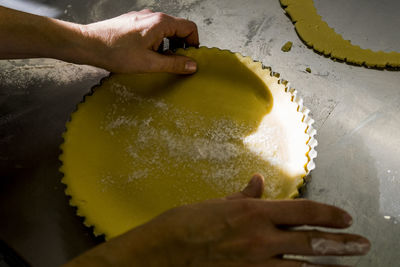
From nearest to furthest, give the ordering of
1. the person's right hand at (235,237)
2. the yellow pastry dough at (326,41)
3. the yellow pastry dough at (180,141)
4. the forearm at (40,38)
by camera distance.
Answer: the person's right hand at (235,237) < the yellow pastry dough at (180,141) < the forearm at (40,38) < the yellow pastry dough at (326,41)

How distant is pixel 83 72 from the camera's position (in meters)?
1.06

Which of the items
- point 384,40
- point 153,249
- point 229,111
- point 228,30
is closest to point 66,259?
point 153,249

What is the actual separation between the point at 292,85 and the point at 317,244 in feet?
1.88

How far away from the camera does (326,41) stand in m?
1.05

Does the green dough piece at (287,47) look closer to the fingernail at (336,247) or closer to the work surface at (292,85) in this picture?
the work surface at (292,85)

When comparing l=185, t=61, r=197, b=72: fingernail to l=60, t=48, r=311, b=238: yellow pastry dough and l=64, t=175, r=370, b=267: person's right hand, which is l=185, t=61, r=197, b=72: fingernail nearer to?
l=60, t=48, r=311, b=238: yellow pastry dough

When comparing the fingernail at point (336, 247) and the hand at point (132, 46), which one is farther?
the hand at point (132, 46)

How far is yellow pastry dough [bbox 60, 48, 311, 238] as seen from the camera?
0.71 metres

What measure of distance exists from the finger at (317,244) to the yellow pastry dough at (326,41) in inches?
25.9

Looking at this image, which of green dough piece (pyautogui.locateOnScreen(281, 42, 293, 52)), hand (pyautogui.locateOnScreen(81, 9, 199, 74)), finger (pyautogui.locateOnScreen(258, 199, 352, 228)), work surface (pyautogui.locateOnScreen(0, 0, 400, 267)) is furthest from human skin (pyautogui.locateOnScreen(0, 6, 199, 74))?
finger (pyautogui.locateOnScreen(258, 199, 352, 228))

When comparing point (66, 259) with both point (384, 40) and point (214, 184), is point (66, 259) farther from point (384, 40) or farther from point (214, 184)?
point (384, 40)

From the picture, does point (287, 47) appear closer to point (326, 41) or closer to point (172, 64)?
point (326, 41)

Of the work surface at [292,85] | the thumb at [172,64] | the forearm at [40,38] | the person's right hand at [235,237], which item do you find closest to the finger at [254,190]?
the person's right hand at [235,237]

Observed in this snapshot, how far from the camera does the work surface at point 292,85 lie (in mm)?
757
